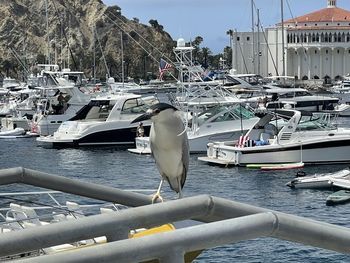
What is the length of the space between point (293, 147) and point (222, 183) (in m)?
5.58

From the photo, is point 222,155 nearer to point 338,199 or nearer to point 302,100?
point 338,199

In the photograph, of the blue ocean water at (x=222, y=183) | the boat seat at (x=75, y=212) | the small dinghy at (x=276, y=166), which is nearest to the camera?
the boat seat at (x=75, y=212)

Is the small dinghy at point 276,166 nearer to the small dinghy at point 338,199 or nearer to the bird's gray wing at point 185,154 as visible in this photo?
the small dinghy at point 338,199

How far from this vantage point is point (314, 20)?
493 ft

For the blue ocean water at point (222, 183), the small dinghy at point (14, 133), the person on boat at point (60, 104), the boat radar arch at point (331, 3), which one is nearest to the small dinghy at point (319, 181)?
the blue ocean water at point (222, 183)

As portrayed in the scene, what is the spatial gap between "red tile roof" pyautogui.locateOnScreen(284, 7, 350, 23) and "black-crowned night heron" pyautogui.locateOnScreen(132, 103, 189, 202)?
475 ft

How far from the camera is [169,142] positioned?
6734mm

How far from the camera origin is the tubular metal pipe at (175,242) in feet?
11.0

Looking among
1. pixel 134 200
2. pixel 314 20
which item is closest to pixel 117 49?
pixel 314 20

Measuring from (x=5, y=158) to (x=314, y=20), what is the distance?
11293 cm

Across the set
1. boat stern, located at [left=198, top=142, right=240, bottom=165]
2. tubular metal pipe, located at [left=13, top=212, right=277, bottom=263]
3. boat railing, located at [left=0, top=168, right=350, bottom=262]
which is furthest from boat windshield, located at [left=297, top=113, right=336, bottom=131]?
tubular metal pipe, located at [left=13, top=212, right=277, bottom=263]

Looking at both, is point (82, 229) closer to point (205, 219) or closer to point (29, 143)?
point (205, 219)

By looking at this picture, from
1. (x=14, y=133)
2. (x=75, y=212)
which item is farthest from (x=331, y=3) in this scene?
(x=75, y=212)

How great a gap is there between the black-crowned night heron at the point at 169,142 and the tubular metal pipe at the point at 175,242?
7.28 feet
